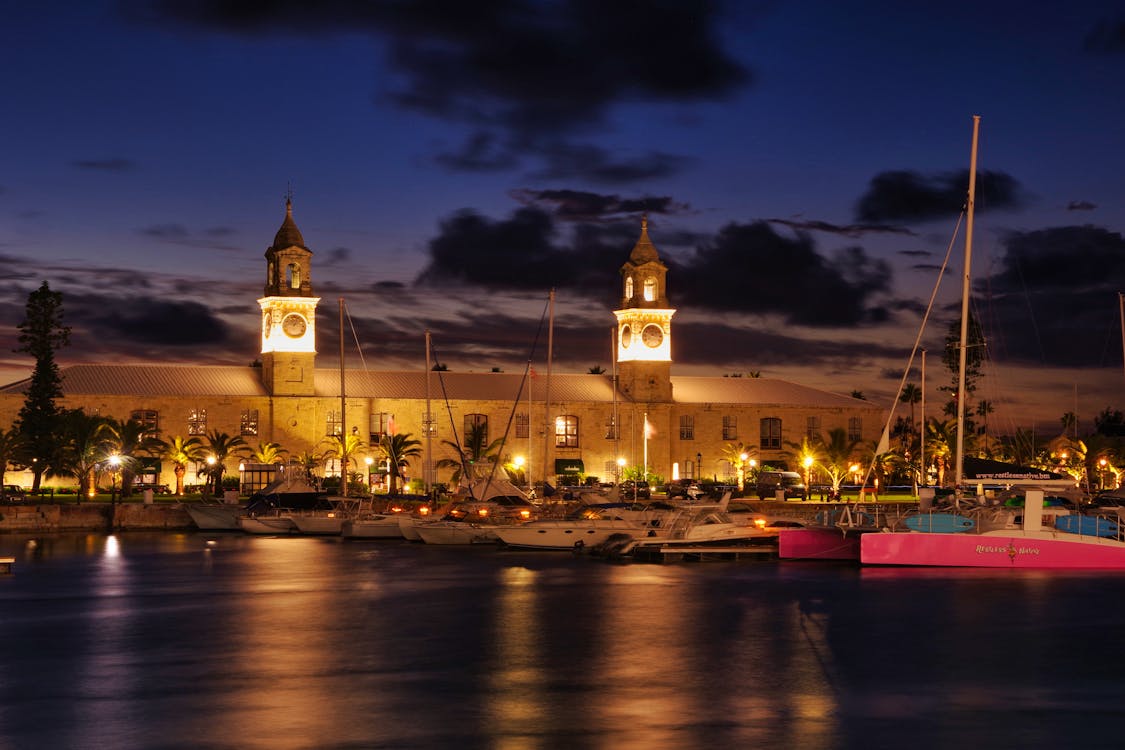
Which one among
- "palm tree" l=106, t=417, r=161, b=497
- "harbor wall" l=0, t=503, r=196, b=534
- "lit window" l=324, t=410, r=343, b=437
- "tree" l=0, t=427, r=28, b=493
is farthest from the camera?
"lit window" l=324, t=410, r=343, b=437

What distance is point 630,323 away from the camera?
105m

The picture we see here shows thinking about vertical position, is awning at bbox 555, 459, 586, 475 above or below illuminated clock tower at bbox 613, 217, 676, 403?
below

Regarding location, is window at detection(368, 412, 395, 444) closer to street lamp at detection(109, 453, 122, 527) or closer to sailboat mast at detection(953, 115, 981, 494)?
street lamp at detection(109, 453, 122, 527)

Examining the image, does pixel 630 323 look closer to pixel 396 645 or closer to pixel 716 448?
pixel 716 448

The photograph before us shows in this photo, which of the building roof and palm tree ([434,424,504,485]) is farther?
the building roof

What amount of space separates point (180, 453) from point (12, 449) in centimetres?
1189

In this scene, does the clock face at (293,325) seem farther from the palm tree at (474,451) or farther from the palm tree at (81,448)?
the palm tree at (81,448)

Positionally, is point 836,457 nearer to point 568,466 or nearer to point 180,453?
point 568,466

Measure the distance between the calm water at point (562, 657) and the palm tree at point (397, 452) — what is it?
106ft

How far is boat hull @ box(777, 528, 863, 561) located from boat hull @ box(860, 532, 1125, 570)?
325 cm

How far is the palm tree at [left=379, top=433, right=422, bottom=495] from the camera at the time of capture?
85.5 meters

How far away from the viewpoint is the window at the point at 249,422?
9269 cm

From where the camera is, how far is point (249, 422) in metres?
93.1

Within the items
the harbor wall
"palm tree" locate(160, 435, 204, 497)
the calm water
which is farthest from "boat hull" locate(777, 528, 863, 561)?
"palm tree" locate(160, 435, 204, 497)
